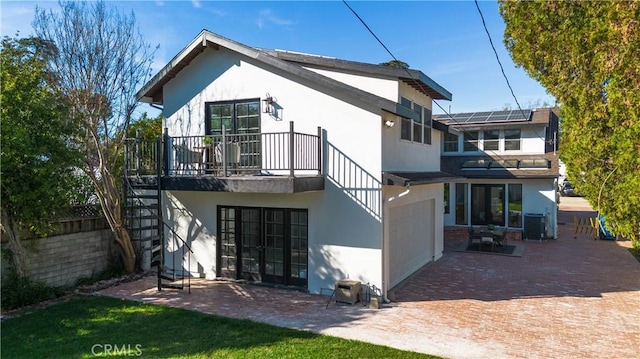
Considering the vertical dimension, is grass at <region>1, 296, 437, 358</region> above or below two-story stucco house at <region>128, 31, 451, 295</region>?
below

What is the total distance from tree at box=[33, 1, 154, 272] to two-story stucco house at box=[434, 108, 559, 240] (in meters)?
13.1

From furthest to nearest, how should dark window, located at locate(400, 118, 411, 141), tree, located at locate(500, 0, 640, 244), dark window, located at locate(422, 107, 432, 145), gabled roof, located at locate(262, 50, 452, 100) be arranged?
dark window, located at locate(422, 107, 432, 145) → dark window, located at locate(400, 118, 411, 141) → gabled roof, located at locate(262, 50, 452, 100) → tree, located at locate(500, 0, 640, 244)

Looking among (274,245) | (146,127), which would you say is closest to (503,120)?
(274,245)

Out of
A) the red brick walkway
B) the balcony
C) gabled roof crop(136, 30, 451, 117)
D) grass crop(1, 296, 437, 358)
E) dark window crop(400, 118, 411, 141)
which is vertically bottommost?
the red brick walkway

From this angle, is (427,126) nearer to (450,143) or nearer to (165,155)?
(165,155)

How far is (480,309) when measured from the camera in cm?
845

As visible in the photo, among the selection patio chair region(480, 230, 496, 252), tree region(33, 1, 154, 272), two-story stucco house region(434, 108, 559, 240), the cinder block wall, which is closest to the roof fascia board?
tree region(33, 1, 154, 272)

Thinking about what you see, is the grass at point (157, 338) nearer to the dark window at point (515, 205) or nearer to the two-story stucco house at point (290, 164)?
the two-story stucco house at point (290, 164)

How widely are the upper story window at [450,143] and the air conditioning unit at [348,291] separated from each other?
45.0 feet

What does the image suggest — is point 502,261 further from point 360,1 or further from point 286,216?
point 360,1

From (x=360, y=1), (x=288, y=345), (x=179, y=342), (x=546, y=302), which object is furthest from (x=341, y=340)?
(x=360, y=1)

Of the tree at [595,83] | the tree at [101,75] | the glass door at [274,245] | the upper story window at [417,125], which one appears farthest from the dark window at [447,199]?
the tree at [101,75]

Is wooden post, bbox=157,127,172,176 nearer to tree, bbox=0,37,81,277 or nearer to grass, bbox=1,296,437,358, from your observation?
tree, bbox=0,37,81,277

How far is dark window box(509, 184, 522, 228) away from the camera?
18000mm
